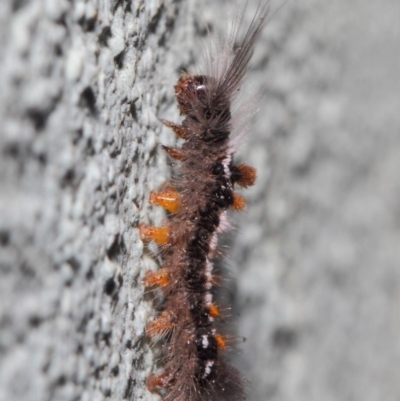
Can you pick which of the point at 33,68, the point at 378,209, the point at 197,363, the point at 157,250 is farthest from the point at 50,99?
the point at 378,209

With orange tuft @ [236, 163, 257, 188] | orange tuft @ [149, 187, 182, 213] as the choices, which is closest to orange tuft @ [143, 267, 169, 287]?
orange tuft @ [149, 187, 182, 213]

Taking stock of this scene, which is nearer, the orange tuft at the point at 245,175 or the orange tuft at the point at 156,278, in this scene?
the orange tuft at the point at 156,278

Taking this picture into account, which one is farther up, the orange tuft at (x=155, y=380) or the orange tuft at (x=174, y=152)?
the orange tuft at (x=174, y=152)

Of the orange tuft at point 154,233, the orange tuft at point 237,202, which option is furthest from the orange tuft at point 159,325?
the orange tuft at point 237,202

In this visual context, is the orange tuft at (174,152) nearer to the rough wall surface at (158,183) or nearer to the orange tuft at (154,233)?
the rough wall surface at (158,183)

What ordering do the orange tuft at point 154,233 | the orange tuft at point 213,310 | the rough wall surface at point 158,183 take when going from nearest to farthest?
the rough wall surface at point 158,183, the orange tuft at point 154,233, the orange tuft at point 213,310

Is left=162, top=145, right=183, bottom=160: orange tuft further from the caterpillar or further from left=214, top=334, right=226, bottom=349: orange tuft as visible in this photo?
left=214, top=334, right=226, bottom=349: orange tuft

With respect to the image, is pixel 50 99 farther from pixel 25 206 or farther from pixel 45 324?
pixel 45 324

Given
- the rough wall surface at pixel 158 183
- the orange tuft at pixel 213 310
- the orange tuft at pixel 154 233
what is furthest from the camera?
the orange tuft at pixel 213 310

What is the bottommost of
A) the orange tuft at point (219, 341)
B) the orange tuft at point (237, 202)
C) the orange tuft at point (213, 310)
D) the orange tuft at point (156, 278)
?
the orange tuft at point (219, 341)
